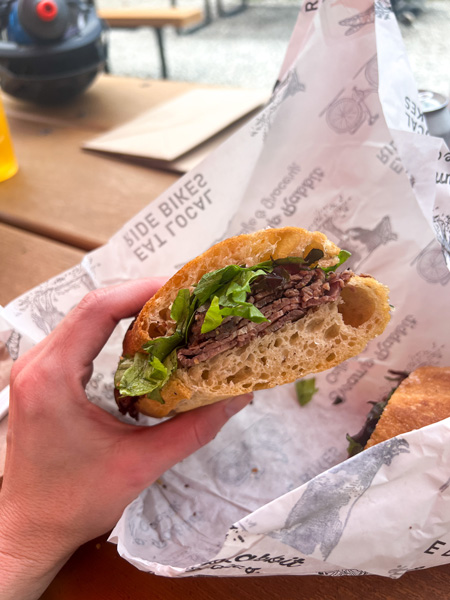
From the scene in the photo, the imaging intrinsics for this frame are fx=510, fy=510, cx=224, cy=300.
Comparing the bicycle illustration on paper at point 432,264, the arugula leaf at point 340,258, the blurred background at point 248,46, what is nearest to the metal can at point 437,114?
the bicycle illustration on paper at point 432,264

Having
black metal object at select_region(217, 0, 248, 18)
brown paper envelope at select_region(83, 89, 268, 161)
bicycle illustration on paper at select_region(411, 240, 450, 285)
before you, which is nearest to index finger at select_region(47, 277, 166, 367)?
bicycle illustration on paper at select_region(411, 240, 450, 285)

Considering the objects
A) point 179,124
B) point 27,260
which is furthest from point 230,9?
point 27,260

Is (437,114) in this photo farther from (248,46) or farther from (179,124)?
(248,46)

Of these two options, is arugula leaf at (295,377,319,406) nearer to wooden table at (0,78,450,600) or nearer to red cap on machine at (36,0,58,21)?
wooden table at (0,78,450,600)

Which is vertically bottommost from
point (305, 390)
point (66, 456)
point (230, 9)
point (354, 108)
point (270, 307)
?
point (305, 390)

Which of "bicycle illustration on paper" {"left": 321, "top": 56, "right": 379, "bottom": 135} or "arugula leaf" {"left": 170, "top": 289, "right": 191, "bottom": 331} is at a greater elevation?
"bicycle illustration on paper" {"left": 321, "top": 56, "right": 379, "bottom": 135}

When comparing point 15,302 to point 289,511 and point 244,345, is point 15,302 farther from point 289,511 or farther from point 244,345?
point 289,511

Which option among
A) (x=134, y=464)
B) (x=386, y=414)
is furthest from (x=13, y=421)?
(x=386, y=414)

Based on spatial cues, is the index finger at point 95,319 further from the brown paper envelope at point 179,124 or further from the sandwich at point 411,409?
the brown paper envelope at point 179,124
